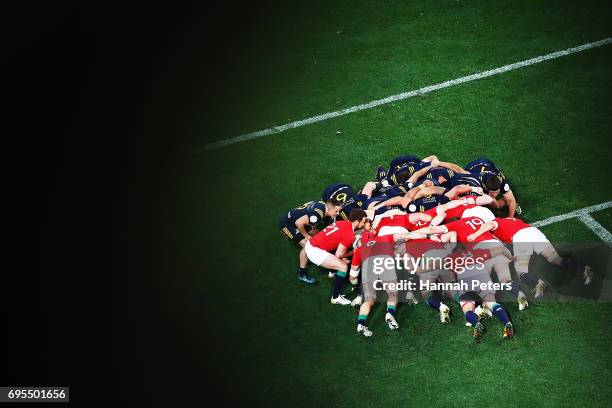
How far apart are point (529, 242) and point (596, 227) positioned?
1.39 meters

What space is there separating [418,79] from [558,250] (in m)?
5.07

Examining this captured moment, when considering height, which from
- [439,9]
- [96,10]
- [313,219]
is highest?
[96,10]

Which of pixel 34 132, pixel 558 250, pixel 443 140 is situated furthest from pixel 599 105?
pixel 34 132

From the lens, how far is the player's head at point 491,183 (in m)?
11.3

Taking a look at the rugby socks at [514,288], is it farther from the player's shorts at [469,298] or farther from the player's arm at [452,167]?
the player's arm at [452,167]

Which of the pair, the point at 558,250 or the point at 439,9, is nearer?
the point at 558,250

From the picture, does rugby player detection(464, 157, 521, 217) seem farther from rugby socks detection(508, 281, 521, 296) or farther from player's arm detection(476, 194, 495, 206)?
rugby socks detection(508, 281, 521, 296)

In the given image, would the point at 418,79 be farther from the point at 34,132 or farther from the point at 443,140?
the point at 34,132

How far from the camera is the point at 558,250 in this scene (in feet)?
36.1

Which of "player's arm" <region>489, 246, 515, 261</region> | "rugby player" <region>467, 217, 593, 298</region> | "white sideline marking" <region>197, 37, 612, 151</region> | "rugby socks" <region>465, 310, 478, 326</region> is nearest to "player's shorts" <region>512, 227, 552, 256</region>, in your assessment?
"rugby player" <region>467, 217, 593, 298</region>

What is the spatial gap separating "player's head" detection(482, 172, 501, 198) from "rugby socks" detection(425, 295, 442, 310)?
6.01ft

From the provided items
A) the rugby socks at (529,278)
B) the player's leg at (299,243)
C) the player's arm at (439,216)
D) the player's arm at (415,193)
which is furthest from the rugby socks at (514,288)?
the player's leg at (299,243)

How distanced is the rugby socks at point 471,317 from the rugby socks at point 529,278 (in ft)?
2.87

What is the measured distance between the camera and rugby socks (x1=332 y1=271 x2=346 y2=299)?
1080cm
